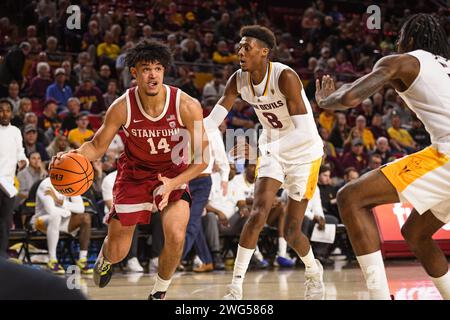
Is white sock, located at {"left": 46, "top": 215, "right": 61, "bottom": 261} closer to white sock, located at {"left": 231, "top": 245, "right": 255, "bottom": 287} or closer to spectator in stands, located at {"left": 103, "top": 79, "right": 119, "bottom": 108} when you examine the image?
spectator in stands, located at {"left": 103, "top": 79, "right": 119, "bottom": 108}

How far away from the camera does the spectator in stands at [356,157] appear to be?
10383 mm

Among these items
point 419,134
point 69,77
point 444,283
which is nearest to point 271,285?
point 444,283

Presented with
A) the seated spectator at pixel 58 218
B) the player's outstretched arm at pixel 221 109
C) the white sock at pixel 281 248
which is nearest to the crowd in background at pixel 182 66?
the seated spectator at pixel 58 218

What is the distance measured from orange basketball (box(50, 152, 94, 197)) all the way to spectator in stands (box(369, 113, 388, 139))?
825 cm

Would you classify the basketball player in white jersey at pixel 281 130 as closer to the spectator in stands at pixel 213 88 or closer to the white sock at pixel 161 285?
the white sock at pixel 161 285

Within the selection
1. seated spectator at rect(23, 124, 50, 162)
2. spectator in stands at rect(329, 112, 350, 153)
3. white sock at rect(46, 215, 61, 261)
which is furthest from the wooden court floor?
spectator in stands at rect(329, 112, 350, 153)

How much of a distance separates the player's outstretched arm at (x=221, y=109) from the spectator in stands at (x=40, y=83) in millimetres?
5606

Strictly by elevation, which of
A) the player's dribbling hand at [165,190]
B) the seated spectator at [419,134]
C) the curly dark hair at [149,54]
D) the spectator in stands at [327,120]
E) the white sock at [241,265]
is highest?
the curly dark hair at [149,54]

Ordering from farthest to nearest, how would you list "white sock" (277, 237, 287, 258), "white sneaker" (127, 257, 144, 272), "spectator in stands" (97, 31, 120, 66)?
"spectator in stands" (97, 31, 120, 66) → "white sock" (277, 237, 287, 258) → "white sneaker" (127, 257, 144, 272)

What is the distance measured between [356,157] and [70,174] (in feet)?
22.4

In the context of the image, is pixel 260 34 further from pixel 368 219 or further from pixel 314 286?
pixel 368 219

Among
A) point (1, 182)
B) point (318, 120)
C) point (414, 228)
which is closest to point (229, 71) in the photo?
point (318, 120)

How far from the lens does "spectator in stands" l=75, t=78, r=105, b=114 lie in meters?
10.1
